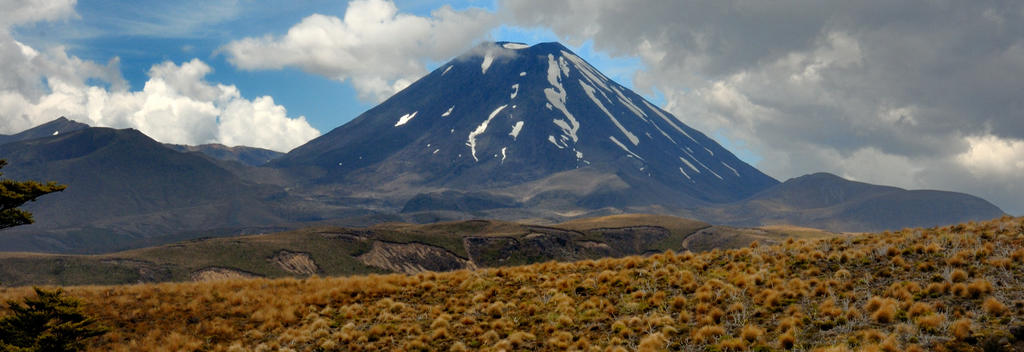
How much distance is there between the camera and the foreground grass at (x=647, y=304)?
19422mm

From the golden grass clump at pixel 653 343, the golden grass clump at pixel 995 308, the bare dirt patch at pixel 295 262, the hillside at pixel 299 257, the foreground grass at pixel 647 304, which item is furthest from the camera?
the bare dirt patch at pixel 295 262

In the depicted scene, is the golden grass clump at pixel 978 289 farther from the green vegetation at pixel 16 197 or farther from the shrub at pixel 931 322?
the green vegetation at pixel 16 197

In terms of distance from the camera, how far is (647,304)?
25.4 metres

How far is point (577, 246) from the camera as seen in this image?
7835 inches

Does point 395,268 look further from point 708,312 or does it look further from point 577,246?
point 708,312

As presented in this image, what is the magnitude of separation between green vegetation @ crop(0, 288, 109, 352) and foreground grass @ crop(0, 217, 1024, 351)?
91.6 inches

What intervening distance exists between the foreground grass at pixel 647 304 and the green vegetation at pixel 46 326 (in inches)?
91.6

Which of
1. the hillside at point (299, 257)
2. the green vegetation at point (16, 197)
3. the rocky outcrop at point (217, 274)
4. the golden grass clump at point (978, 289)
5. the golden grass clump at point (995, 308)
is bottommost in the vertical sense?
the rocky outcrop at point (217, 274)

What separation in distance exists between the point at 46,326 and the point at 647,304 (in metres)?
23.1

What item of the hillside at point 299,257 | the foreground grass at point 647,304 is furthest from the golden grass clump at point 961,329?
the hillside at point 299,257

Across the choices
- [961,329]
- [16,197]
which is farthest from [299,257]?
[961,329]

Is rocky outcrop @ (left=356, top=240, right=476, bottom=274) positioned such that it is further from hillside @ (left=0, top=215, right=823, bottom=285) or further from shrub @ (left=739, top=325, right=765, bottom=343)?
shrub @ (left=739, top=325, right=765, bottom=343)

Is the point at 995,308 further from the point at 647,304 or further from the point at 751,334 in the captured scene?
the point at 647,304

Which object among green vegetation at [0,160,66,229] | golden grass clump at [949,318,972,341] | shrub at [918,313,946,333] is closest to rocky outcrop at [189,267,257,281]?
green vegetation at [0,160,66,229]
